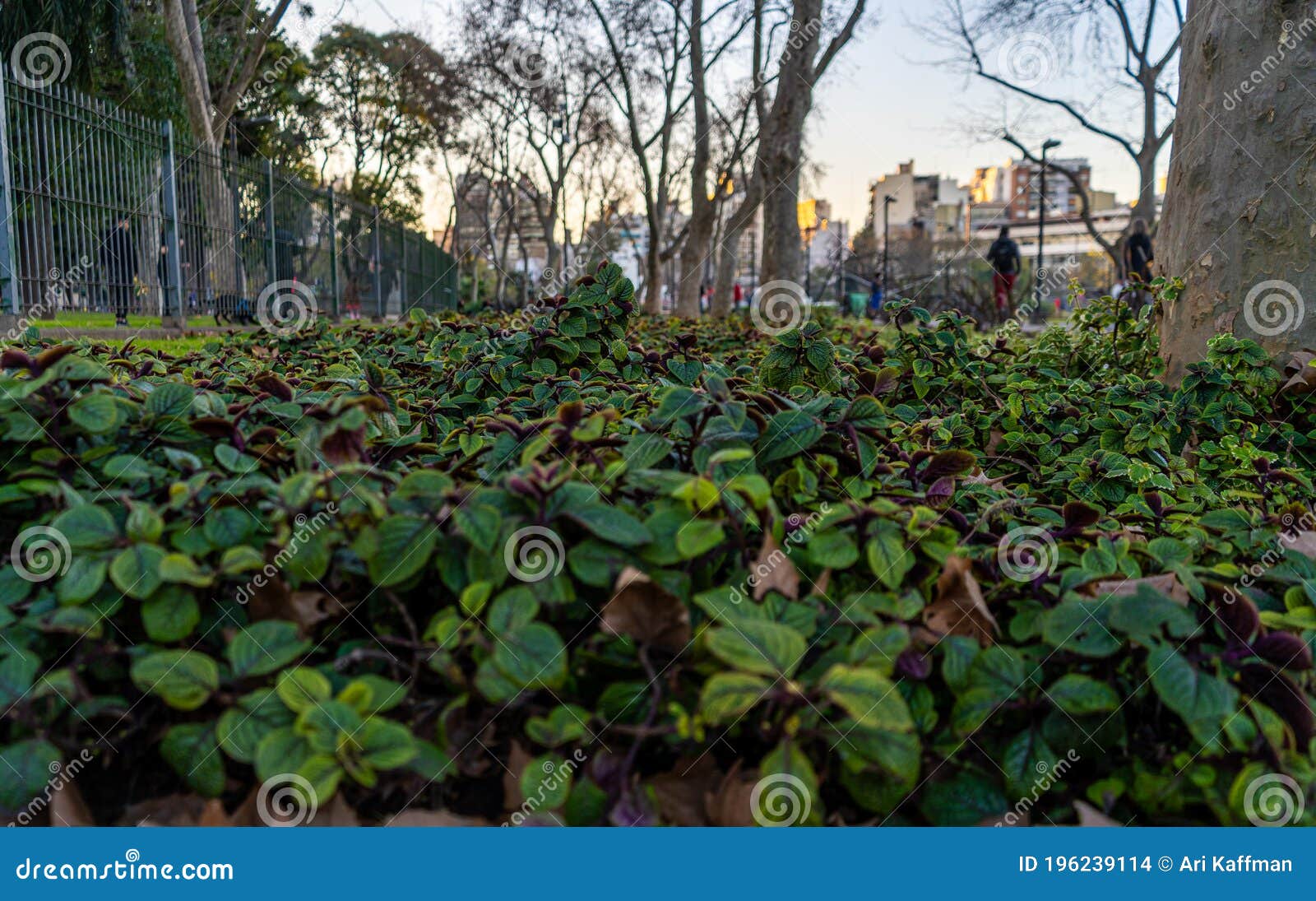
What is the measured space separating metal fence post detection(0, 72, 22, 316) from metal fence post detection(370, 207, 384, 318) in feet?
31.0

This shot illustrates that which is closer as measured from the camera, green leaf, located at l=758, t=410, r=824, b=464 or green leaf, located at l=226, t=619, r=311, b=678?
green leaf, located at l=226, t=619, r=311, b=678

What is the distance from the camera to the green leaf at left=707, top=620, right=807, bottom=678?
109 cm

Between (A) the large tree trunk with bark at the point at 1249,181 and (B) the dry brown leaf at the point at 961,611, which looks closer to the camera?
(B) the dry brown leaf at the point at 961,611

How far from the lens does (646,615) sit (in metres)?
1.24

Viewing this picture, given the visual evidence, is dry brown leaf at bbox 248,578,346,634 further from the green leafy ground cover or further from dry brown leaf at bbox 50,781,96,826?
dry brown leaf at bbox 50,781,96,826

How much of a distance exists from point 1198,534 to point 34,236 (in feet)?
30.5

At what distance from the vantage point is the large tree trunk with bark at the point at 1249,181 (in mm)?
3549

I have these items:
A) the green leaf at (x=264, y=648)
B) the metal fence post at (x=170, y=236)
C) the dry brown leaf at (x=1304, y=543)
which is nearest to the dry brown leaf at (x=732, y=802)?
the green leaf at (x=264, y=648)

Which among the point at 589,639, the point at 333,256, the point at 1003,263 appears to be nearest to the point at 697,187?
the point at 1003,263

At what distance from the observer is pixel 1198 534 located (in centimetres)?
178

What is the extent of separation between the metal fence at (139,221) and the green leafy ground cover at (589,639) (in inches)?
296

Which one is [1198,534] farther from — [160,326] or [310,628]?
[160,326]

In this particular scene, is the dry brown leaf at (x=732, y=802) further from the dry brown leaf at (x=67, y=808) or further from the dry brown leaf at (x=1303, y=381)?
the dry brown leaf at (x=1303, y=381)

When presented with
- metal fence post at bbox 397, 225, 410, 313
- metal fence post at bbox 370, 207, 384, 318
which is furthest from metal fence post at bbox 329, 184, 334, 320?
metal fence post at bbox 397, 225, 410, 313
